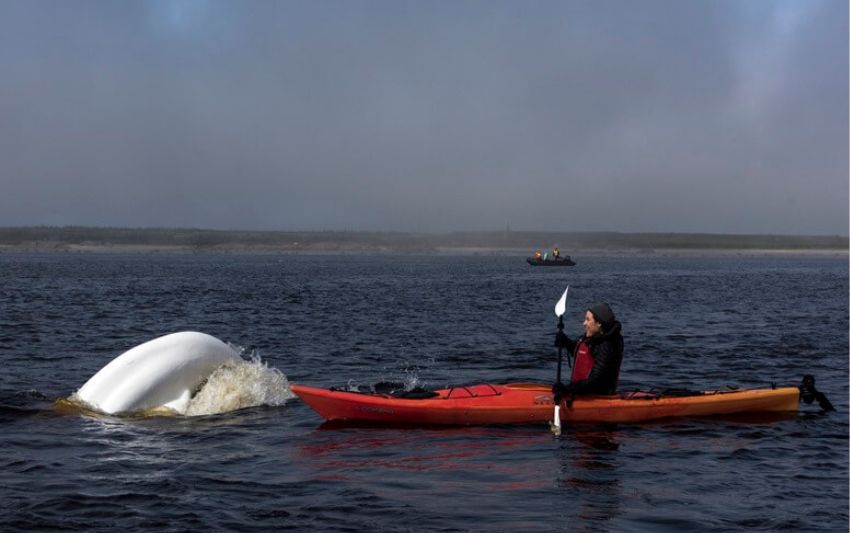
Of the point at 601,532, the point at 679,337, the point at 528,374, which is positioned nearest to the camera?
the point at 601,532

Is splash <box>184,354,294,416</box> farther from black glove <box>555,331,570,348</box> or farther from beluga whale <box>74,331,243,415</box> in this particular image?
black glove <box>555,331,570,348</box>

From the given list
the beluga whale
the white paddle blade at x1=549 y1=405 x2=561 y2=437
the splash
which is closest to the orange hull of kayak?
the white paddle blade at x1=549 y1=405 x2=561 y2=437

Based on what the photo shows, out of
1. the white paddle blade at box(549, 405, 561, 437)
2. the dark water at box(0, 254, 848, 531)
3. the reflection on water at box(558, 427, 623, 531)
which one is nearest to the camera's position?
the dark water at box(0, 254, 848, 531)

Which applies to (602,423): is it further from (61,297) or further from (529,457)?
(61,297)

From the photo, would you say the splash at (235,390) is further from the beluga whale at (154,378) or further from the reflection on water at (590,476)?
the reflection on water at (590,476)

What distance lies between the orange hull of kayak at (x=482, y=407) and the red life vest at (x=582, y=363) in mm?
334

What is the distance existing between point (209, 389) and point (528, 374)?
23.0ft

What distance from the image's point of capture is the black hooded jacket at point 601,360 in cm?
1262

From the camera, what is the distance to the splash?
13312mm

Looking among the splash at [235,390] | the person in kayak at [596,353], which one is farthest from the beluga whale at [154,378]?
the person in kayak at [596,353]

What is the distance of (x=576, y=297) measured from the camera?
4647 cm

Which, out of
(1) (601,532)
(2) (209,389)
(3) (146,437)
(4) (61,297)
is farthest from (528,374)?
(4) (61,297)

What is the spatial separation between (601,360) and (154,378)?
6.13 meters

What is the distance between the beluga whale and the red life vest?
202 inches
